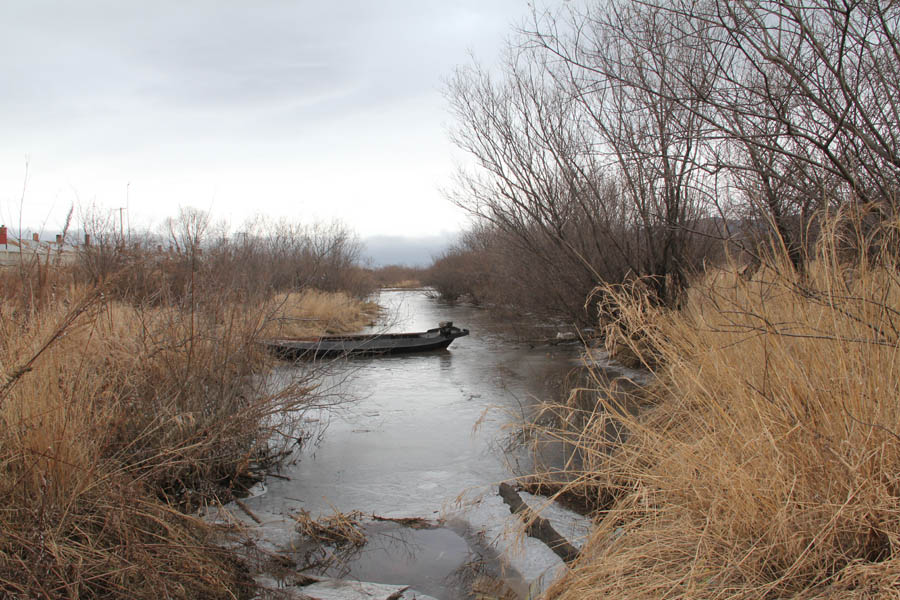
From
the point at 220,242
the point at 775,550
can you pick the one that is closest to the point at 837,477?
the point at 775,550

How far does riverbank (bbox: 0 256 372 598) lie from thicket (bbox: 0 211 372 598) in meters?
0.01

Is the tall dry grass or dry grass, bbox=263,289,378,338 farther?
dry grass, bbox=263,289,378,338

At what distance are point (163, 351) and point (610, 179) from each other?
417 inches

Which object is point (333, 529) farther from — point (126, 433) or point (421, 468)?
point (421, 468)

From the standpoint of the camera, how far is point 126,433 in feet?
14.1

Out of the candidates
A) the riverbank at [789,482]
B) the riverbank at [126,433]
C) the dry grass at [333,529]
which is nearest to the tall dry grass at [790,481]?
the riverbank at [789,482]

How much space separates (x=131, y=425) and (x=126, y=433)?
0.22 m

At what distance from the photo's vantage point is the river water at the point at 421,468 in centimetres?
404

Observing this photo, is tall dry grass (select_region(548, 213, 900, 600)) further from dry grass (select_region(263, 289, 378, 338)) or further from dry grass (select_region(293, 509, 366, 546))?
dry grass (select_region(263, 289, 378, 338))

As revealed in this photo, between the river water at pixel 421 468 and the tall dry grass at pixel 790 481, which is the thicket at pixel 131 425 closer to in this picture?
the river water at pixel 421 468

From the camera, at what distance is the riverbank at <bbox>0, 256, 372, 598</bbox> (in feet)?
9.32

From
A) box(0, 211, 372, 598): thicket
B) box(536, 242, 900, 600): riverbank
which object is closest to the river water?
box(0, 211, 372, 598): thicket

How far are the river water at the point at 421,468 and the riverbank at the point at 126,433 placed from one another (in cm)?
69

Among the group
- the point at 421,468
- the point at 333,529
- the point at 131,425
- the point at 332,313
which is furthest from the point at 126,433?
the point at 332,313
